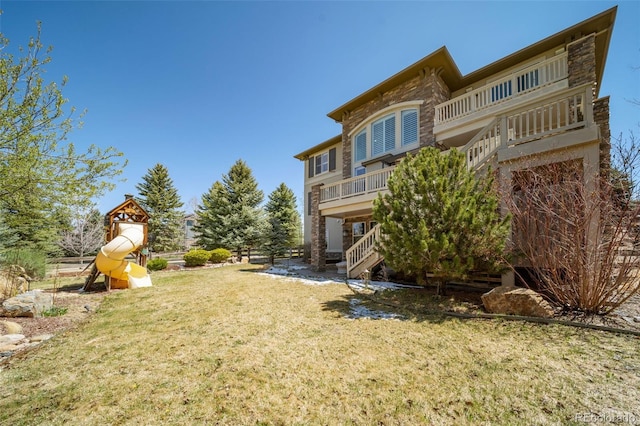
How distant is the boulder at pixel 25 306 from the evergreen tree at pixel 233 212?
1197 cm

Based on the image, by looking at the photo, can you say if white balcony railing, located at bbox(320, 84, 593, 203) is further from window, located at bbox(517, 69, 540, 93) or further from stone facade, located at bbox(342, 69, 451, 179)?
stone facade, located at bbox(342, 69, 451, 179)

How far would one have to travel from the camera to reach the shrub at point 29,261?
9086mm

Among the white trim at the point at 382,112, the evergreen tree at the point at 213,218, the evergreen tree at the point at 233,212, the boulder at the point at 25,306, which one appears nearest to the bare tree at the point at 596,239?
the white trim at the point at 382,112

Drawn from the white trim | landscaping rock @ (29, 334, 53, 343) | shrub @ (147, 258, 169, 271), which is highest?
the white trim

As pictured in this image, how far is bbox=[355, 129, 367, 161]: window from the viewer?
13.1 metres

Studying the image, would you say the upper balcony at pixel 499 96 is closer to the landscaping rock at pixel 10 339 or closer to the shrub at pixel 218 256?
the landscaping rock at pixel 10 339

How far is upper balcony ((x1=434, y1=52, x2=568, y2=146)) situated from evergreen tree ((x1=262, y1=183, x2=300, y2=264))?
10780 mm

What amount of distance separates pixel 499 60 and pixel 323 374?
493 inches

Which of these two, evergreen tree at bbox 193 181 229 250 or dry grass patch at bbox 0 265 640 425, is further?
evergreen tree at bbox 193 181 229 250

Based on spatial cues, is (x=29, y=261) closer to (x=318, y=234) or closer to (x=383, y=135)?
(x=318, y=234)

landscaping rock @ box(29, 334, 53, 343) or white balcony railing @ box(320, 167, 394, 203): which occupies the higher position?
white balcony railing @ box(320, 167, 394, 203)

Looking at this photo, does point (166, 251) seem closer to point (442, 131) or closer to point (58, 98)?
point (58, 98)

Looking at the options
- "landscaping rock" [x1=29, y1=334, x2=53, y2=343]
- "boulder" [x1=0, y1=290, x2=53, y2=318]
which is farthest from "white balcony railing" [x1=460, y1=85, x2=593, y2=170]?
"boulder" [x1=0, y1=290, x2=53, y2=318]

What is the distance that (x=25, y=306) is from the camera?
501 centimetres
